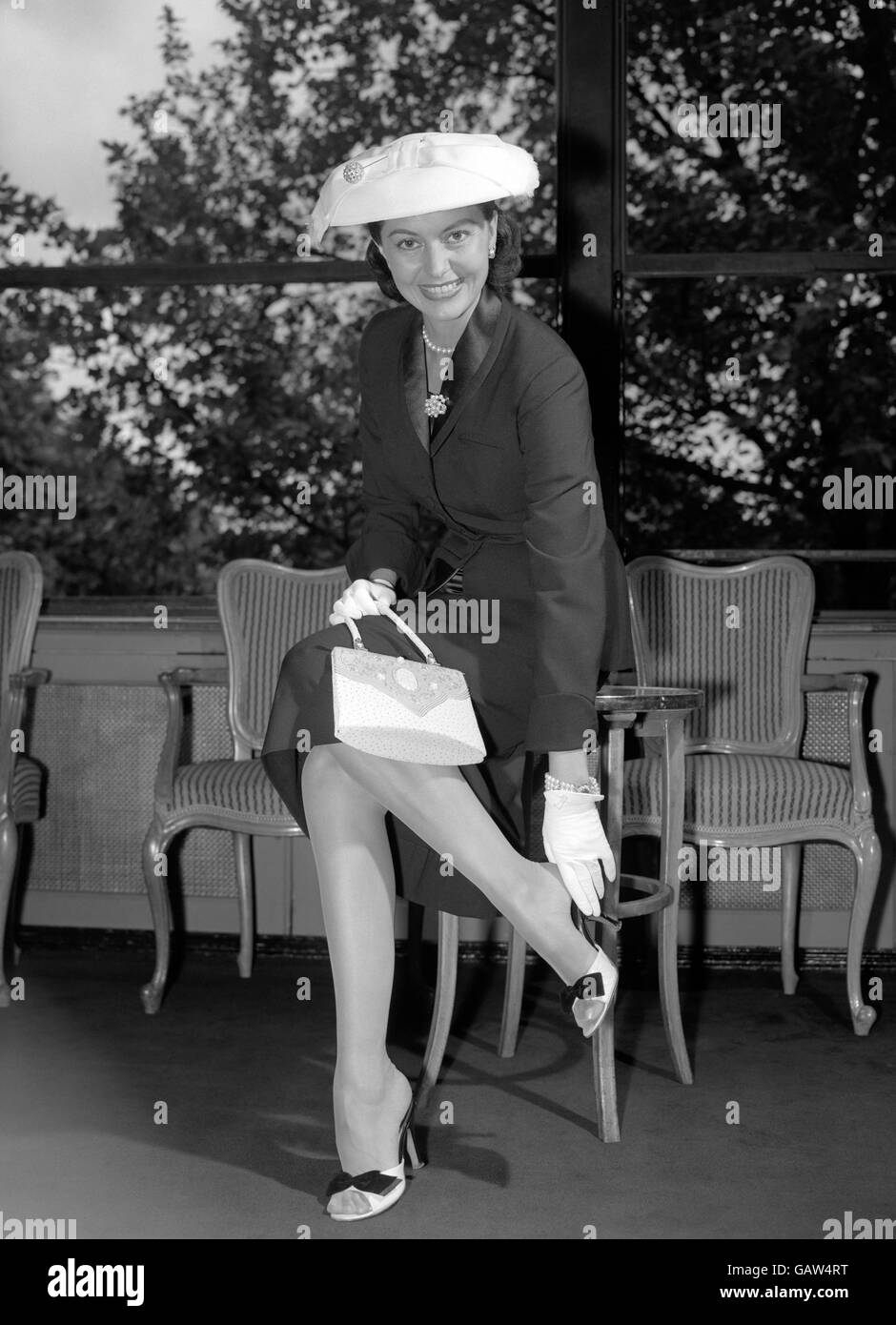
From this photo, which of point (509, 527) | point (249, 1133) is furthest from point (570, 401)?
point (249, 1133)

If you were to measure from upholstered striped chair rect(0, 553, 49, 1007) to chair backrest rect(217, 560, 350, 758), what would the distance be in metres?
0.49

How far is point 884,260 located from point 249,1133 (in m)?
2.81

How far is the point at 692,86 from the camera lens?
15.2 ft

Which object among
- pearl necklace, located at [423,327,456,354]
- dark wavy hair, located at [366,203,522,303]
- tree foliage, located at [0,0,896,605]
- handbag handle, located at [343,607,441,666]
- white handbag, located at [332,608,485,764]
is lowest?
white handbag, located at [332,608,485,764]

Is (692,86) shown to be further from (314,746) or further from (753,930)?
(314,746)

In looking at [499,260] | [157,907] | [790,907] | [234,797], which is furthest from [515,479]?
[790,907]

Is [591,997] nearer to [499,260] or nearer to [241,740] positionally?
[499,260]

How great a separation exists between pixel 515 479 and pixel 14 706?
1.79m

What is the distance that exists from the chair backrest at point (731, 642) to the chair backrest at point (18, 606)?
1541mm

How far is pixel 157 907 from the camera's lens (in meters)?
3.18

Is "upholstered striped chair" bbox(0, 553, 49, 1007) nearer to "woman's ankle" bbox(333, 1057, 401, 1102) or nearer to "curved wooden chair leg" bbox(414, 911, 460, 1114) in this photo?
"curved wooden chair leg" bbox(414, 911, 460, 1114)

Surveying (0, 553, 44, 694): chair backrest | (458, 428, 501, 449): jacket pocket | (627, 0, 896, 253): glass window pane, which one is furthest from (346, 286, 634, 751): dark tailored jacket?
(627, 0, 896, 253): glass window pane

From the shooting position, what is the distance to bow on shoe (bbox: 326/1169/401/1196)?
1905 millimetres

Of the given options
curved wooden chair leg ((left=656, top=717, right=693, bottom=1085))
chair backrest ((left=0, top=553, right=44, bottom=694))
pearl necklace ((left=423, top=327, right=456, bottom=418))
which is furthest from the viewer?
chair backrest ((left=0, top=553, right=44, bottom=694))
